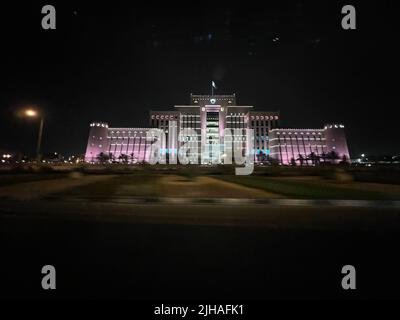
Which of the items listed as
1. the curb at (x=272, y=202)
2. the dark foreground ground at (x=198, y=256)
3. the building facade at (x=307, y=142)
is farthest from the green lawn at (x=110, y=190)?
the building facade at (x=307, y=142)

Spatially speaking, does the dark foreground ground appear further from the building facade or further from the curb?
the building facade

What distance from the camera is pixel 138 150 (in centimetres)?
11994

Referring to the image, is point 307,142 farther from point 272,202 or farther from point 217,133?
point 272,202

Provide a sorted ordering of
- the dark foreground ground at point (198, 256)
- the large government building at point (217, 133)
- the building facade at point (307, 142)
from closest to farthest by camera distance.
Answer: the dark foreground ground at point (198, 256)
the building facade at point (307, 142)
the large government building at point (217, 133)

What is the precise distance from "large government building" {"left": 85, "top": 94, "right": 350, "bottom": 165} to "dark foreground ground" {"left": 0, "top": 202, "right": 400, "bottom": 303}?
10736cm

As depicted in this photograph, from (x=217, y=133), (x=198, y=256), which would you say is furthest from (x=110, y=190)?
(x=217, y=133)

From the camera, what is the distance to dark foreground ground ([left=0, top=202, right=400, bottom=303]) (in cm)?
394

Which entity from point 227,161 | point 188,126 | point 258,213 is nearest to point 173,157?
point 188,126

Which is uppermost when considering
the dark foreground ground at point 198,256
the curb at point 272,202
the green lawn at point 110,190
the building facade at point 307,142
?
the building facade at point 307,142

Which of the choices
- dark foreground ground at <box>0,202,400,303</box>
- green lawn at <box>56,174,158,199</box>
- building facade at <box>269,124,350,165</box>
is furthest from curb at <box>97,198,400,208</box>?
building facade at <box>269,124,350,165</box>

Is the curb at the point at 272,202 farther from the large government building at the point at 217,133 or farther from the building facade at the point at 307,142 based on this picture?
the building facade at the point at 307,142

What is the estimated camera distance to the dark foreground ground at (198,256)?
12.9 ft

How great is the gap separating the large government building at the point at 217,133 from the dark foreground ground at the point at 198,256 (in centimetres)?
10736
